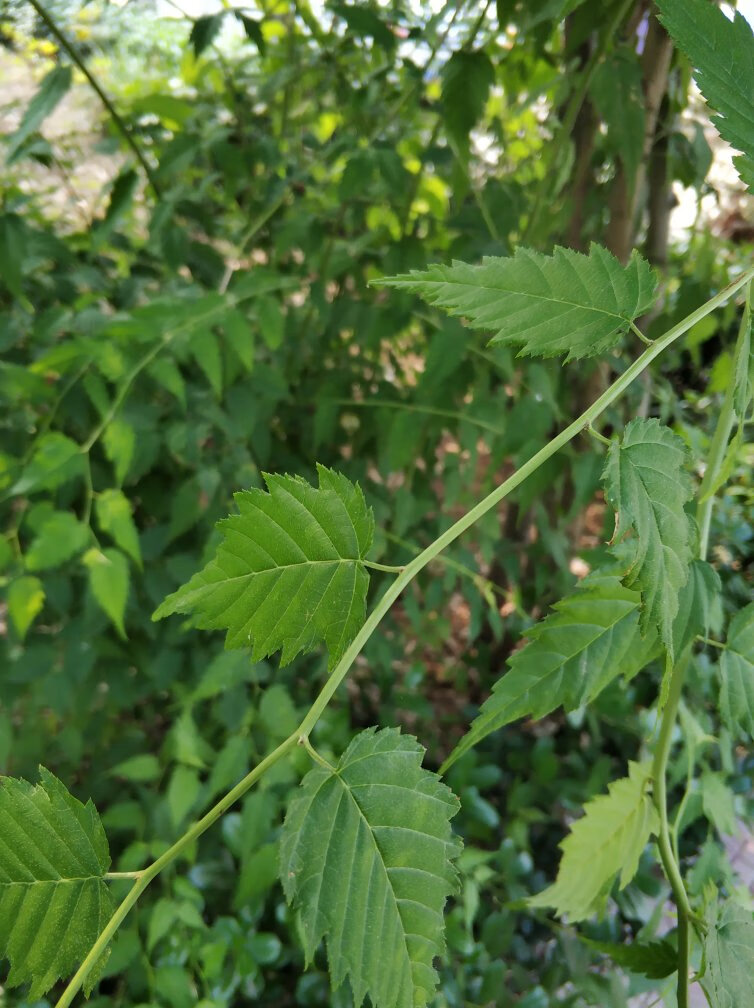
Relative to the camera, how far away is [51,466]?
2.20 feet

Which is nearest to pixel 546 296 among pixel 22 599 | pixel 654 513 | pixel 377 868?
pixel 654 513

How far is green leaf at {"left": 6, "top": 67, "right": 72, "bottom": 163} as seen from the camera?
2.24 ft

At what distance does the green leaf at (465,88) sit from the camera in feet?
2.21

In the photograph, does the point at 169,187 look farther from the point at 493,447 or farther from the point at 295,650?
the point at 295,650

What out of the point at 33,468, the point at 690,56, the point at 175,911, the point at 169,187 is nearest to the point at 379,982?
the point at 690,56

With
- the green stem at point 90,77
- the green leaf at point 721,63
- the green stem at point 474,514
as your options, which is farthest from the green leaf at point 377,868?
the green stem at point 90,77

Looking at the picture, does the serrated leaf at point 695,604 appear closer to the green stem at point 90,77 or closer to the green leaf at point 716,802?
the green leaf at point 716,802

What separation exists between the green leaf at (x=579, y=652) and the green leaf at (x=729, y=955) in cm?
11

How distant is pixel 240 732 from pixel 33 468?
0.35m

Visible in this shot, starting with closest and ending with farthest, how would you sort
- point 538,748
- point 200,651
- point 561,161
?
1. point 561,161
2. point 200,651
3. point 538,748

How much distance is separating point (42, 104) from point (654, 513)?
703 millimetres

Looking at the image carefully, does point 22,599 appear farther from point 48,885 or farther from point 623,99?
point 623,99

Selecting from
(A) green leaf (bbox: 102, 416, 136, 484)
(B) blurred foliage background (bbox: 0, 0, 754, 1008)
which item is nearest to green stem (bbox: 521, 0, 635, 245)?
(B) blurred foliage background (bbox: 0, 0, 754, 1008)

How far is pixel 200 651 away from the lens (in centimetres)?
89
